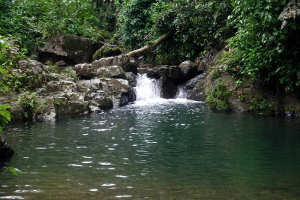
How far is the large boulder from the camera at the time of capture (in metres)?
20.7

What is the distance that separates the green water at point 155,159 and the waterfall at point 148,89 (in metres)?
7.81

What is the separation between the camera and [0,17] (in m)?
16.6

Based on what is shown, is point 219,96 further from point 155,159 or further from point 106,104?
point 155,159

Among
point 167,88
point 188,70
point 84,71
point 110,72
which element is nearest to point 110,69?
point 110,72

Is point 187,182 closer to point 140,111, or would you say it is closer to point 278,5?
point 278,5

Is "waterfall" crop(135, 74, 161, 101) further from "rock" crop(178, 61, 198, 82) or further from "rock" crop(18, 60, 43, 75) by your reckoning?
"rock" crop(18, 60, 43, 75)

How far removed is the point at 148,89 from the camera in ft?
66.3

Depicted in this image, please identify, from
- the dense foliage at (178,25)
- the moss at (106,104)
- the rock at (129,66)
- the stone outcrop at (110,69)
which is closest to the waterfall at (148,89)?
the stone outcrop at (110,69)

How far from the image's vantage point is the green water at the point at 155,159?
193 inches

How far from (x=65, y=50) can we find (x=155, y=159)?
15.7 m

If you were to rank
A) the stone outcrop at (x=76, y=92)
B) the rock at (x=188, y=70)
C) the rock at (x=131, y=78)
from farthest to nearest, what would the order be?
the rock at (x=188, y=70)
the rock at (x=131, y=78)
the stone outcrop at (x=76, y=92)

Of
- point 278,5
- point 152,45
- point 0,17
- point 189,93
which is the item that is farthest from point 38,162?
point 152,45

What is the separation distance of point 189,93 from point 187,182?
14.6 metres

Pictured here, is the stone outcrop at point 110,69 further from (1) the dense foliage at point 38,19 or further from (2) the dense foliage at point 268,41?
(2) the dense foliage at point 268,41
